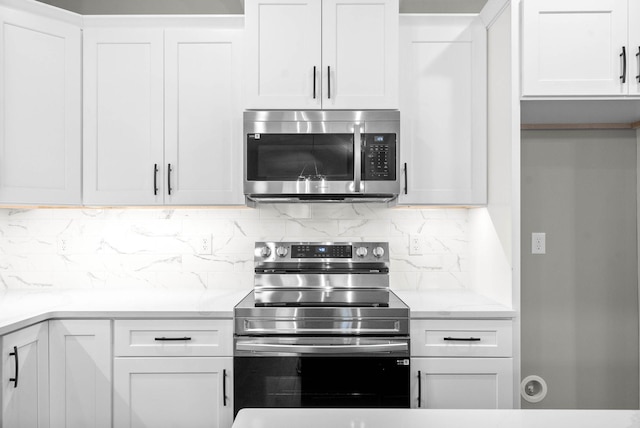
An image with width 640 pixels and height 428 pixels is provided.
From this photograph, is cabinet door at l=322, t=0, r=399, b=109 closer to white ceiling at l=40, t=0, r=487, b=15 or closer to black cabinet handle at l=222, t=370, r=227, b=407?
white ceiling at l=40, t=0, r=487, b=15

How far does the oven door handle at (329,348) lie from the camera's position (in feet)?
6.55

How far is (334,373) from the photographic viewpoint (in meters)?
2.00

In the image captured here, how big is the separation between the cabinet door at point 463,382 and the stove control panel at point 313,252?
59cm

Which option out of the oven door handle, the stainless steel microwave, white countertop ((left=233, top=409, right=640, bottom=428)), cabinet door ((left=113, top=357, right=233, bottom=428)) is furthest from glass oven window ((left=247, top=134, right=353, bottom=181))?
white countertop ((left=233, top=409, right=640, bottom=428))

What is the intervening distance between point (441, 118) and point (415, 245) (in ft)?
2.44

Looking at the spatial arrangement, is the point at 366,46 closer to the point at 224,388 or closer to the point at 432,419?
the point at 224,388

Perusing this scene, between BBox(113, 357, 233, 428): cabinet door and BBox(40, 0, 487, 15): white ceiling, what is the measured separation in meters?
1.97

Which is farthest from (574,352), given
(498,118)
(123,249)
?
(123,249)

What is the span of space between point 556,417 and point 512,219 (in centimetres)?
132

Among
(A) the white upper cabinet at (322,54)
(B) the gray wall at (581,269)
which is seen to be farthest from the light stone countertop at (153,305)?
(A) the white upper cabinet at (322,54)

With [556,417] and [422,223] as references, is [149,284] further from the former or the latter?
[556,417]

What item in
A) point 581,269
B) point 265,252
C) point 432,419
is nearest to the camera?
point 432,419

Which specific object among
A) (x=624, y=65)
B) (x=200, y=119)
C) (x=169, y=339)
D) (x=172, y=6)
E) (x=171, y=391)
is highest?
(x=172, y=6)

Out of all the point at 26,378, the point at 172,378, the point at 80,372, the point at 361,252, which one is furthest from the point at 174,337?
the point at 361,252
